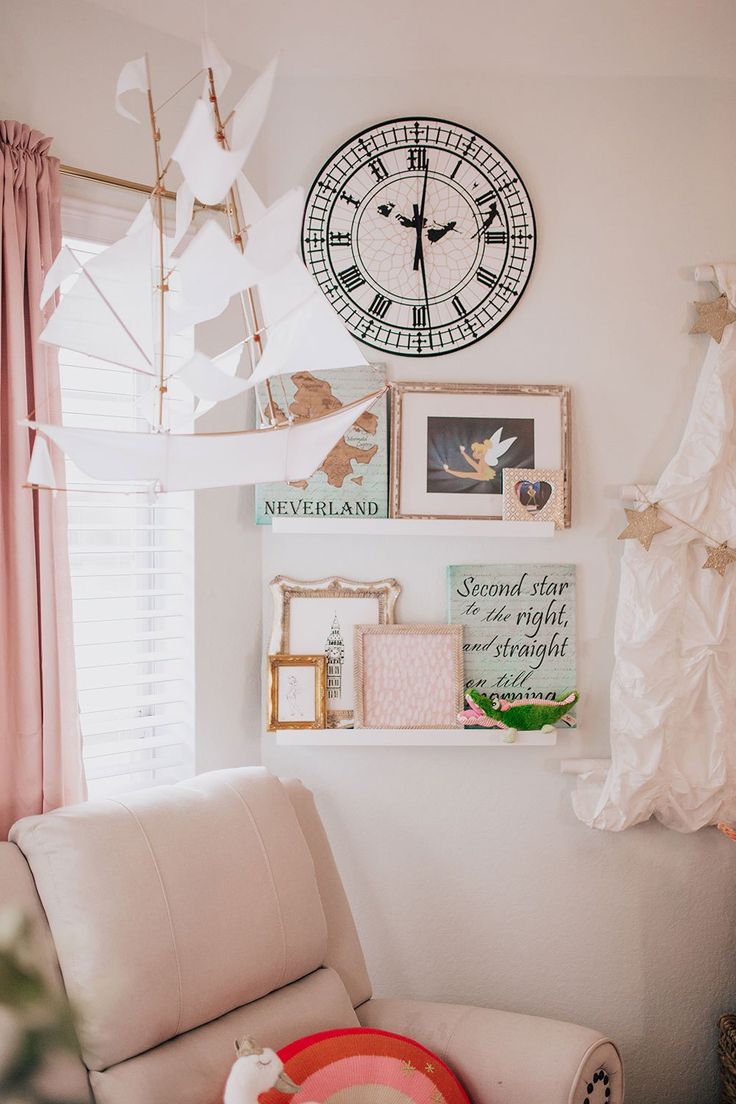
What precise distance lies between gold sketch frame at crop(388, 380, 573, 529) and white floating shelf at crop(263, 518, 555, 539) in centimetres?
3

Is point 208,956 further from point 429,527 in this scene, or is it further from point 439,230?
point 439,230

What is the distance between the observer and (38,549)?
1.83 metres

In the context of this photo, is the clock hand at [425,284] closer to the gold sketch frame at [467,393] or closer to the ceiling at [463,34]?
the gold sketch frame at [467,393]

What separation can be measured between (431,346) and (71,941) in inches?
61.0

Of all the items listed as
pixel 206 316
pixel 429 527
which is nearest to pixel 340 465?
pixel 429 527

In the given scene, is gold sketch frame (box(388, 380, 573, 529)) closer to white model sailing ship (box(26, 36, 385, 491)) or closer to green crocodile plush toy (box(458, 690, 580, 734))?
green crocodile plush toy (box(458, 690, 580, 734))

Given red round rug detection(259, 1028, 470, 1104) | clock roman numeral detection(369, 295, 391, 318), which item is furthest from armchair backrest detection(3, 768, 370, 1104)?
clock roman numeral detection(369, 295, 391, 318)

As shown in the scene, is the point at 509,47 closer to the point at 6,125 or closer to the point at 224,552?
the point at 6,125

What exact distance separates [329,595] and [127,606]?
1.61 ft

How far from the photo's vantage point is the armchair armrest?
162 cm

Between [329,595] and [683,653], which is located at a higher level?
[329,595]

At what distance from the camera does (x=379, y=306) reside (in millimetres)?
2273

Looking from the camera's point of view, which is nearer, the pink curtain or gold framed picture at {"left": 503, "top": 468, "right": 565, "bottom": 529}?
the pink curtain

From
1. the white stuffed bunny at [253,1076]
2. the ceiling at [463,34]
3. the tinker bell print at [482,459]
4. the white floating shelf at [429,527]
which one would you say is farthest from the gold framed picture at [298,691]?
the ceiling at [463,34]
